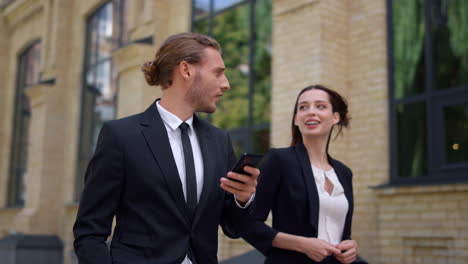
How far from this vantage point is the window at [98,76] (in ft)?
52.5

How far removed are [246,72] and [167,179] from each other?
854 centimetres

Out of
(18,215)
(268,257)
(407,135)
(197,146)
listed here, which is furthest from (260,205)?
(18,215)

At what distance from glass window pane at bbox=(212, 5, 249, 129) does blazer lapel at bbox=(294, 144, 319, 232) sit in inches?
279

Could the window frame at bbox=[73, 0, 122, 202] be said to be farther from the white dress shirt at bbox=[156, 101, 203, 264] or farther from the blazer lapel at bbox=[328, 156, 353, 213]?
the white dress shirt at bbox=[156, 101, 203, 264]

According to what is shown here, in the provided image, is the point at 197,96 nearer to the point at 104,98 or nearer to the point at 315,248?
the point at 315,248

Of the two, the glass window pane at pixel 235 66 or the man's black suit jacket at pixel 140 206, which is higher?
the glass window pane at pixel 235 66

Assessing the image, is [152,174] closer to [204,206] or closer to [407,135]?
[204,206]

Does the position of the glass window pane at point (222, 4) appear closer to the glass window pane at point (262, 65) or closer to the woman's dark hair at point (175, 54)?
the glass window pane at point (262, 65)

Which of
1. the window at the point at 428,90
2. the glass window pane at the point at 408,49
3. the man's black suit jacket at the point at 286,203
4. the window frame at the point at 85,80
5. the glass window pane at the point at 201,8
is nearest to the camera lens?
the man's black suit jacket at the point at 286,203

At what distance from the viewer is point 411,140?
7820 millimetres

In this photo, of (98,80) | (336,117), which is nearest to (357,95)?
(336,117)

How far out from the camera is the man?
239cm

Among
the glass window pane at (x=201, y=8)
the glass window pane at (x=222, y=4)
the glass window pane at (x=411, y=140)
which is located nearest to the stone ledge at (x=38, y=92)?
the glass window pane at (x=201, y=8)

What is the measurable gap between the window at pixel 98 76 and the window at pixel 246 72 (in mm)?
5083
